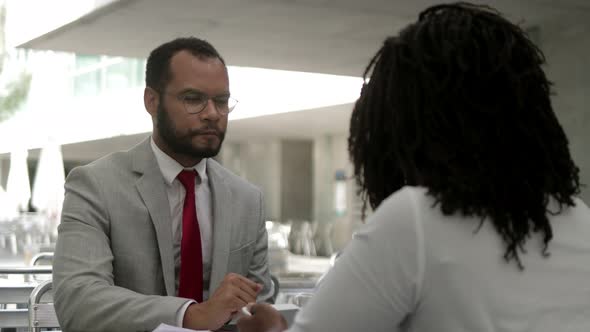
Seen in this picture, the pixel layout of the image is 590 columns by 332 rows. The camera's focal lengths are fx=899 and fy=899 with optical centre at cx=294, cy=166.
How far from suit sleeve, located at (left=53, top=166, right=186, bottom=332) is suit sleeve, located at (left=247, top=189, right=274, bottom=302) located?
0.45m

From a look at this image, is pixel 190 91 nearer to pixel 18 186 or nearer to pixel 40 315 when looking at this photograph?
pixel 40 315

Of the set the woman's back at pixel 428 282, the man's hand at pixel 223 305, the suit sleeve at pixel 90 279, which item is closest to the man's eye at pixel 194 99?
the suit sleeve at pixel 90 279

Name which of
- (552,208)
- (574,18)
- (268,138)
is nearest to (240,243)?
(552,208)

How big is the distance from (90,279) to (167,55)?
624 millimetres

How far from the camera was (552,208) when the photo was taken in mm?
1284

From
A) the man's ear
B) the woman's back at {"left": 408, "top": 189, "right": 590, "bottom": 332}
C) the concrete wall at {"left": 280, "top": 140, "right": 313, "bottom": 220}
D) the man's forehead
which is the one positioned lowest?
the concrete wall at {"left": 280, "top": 140, "right": 313, "bottom": 220}

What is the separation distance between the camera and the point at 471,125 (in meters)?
1.21

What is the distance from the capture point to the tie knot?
229cm

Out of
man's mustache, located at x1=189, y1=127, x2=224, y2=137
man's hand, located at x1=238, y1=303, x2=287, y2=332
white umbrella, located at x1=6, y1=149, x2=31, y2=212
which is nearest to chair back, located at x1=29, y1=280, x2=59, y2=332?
man's mustache, located at x1=189, y1=127, x2=224, y2=137

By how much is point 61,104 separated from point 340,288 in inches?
952

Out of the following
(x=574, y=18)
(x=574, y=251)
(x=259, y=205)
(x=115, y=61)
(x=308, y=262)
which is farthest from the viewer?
(x=115, y=61)

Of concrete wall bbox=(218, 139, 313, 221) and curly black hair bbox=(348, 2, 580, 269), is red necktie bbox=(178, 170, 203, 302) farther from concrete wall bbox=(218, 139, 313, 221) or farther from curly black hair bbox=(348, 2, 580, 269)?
→ concrete wall bbox=(218, 139, 313, 221)

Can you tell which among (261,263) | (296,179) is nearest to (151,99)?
(261,263)

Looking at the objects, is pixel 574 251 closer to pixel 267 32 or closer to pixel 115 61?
pixel 267 32
